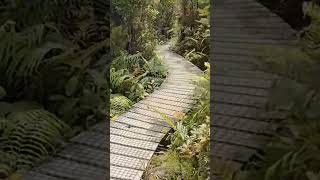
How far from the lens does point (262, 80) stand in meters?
3.95

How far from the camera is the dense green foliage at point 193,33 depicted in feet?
24.8

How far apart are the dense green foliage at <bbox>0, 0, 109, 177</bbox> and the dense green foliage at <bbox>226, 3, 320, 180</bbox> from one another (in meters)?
1.32

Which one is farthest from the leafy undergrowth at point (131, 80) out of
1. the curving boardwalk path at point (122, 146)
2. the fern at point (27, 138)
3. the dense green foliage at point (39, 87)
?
the fern at point (27, 138)

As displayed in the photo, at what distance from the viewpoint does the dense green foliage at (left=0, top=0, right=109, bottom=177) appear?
283 cm

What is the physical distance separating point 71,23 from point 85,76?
1.11 m

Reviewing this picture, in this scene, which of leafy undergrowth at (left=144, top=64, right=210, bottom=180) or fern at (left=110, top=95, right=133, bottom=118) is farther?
fern at (left=110, top=95, right=133, bottom=118)

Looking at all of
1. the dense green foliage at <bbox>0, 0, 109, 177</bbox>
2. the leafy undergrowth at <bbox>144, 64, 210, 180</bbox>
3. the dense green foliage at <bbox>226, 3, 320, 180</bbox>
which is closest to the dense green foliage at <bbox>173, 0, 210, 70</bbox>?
the leafy undergrowth at <bbox>144, 64, 210, 180</bbox>

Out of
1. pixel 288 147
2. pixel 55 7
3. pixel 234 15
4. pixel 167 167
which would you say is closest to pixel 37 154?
pixel 167 167

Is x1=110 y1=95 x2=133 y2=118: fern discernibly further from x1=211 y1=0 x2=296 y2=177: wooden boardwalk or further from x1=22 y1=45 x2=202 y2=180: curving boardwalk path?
x1=211 y1=0 x2=296 y2=177: wooden boardwalk

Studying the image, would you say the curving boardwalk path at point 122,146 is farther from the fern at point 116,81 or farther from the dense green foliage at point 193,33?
the dense green foliage at point 193,33

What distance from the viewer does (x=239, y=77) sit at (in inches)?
162

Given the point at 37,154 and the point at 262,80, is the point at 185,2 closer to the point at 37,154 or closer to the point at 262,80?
the point at 262,80

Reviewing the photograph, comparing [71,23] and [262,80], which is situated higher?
[71,23]

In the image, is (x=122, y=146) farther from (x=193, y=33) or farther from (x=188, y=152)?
(x=193, y=33)
